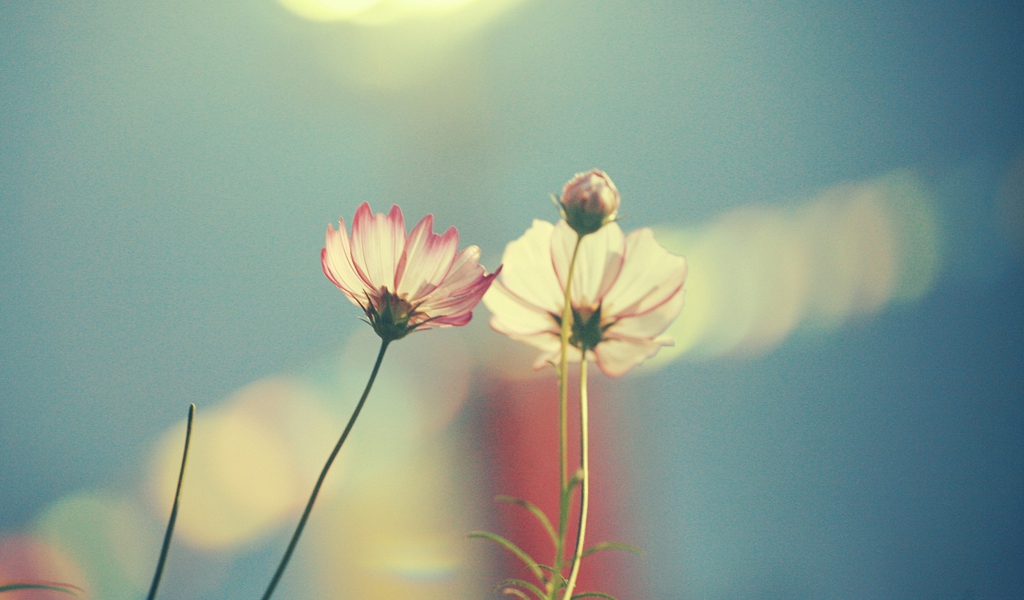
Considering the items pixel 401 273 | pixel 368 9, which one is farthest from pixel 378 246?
pixel 368 9

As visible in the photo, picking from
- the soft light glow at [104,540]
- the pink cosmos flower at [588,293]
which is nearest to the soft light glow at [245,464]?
the soft light glow at [104,540]

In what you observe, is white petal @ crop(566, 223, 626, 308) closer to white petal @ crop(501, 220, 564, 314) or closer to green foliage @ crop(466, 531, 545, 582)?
white petal @ crop(501, 220, 564, 314)

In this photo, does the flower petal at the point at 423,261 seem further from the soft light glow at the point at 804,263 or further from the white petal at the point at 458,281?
the soft light glow at the point at 804,263

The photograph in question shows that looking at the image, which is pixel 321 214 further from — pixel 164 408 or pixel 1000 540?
pixel 1000 540

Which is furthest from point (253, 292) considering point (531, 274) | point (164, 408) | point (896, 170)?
point (896, 170)

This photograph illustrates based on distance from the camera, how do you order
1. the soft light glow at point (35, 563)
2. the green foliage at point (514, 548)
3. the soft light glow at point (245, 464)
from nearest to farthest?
the green foliage at point (514, 548) → the soft light glow at point (35, 563) → the soft light glow at point (245, 464)

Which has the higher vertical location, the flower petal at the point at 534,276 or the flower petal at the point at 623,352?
the flower petal at the point at 534,276
